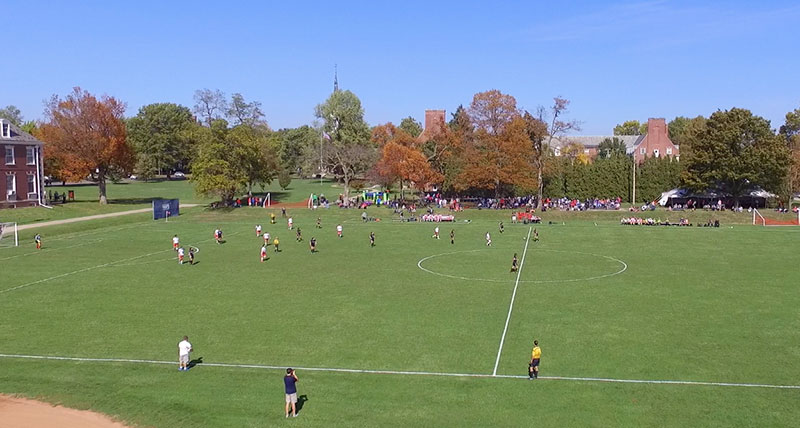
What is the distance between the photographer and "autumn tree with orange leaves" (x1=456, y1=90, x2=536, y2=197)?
81375 mm

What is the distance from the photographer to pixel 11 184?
7950 cm

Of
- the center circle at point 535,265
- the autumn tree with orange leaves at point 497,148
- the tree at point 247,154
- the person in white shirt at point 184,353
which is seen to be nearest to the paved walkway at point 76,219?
the tree at point 247,154

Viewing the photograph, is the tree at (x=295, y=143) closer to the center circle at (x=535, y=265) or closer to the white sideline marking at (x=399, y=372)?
the center circle at (x=535, y=265)

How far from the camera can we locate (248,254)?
51.7 m

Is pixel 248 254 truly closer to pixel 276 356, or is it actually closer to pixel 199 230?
pixel 199 230

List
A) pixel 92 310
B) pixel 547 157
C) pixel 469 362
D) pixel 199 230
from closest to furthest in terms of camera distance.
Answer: pixel 469 362
pixel 92 310
pixel 199 230
pixel 547 157

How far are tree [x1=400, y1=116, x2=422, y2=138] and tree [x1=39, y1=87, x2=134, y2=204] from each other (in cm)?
5694

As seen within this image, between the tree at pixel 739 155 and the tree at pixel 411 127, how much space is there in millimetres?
61061

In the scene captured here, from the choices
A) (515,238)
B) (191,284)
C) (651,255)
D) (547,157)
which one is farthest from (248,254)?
(547,157)

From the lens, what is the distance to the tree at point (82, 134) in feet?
288

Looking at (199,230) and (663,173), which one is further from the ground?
(663,173)

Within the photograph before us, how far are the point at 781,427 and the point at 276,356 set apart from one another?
672 inches

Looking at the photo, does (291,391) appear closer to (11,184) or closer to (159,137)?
(11,184)

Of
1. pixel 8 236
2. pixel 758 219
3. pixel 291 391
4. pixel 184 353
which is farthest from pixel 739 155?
pixel 8 236
